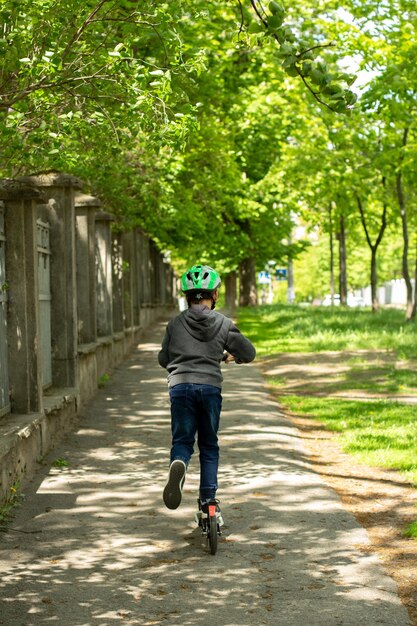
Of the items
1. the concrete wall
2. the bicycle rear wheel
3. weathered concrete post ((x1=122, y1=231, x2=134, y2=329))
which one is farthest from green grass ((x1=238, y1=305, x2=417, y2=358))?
the bicycle rear wheel

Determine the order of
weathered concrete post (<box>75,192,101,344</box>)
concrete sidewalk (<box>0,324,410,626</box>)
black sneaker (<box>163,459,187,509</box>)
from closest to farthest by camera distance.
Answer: concrete sidewalk (<box>0,324,410,626</box>) → black sneaker (<box>163,459,187,509</box>) → weathered concrete post (<box>75,192,101,344</box>)


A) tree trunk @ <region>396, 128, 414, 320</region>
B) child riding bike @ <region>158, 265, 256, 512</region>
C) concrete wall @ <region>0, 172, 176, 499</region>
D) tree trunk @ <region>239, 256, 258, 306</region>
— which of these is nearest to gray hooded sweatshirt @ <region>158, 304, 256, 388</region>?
child riding bike @ <region>158, 265, 256, 512</region>

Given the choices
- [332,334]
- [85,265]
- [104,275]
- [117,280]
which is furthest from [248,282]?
[85,265]

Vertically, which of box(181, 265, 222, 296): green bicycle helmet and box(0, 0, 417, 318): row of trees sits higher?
box(0, 0, 417, 318): row of trees

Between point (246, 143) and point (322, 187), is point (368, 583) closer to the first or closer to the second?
point (322, 187)

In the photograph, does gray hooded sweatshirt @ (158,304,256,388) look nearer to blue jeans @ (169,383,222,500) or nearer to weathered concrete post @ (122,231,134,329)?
blue jeans @ (169,383,222,500)

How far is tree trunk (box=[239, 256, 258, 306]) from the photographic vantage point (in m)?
44.3

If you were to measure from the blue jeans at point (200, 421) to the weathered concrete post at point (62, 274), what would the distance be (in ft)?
18.5

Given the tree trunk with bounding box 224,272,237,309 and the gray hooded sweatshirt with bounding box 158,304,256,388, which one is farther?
the tree trunk with bounding box 224,272,237,309

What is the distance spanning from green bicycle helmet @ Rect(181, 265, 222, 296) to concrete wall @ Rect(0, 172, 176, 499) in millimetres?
1913

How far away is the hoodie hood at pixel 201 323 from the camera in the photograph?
6652 mm

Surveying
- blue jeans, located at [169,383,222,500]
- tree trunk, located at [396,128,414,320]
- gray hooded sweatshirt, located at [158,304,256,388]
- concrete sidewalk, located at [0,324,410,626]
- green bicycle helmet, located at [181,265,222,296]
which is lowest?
concrete sidewalk, located at [0,324,410,626]

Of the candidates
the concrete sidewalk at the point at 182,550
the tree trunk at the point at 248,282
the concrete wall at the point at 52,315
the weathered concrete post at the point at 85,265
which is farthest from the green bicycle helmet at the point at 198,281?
the tree trunk at the point at 248,282

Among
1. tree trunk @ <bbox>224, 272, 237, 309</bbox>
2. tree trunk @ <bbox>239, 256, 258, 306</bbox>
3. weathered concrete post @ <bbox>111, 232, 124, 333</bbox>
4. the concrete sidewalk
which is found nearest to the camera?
the concrete sidewalk
